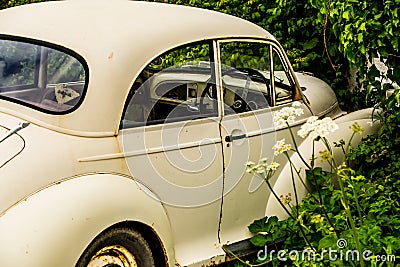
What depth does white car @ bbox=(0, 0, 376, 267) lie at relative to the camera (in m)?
3.41

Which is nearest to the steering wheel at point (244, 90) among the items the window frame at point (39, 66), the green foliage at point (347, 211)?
the green foliage at point (347, 211)

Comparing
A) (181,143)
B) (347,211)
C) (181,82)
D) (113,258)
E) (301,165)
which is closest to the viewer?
(347,211)

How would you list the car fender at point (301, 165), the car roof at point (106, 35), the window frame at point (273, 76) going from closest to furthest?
the car roof at point (106, 35) → the car fender at point (301, 165) → the window frame at point (273, 76)

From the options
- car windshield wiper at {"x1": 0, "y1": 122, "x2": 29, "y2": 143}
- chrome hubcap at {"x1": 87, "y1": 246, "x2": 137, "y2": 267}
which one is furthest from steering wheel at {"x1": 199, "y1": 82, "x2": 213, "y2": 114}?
car windshield wiper at {"x1": 0, "y1": 122, "x2": 29, "y2": 143}

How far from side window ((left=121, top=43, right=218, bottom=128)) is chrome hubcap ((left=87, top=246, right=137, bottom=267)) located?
0.70m

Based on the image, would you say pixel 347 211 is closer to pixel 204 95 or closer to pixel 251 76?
pixel 204 95

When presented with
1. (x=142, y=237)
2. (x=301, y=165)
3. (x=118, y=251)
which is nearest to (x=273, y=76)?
(x=301, y=165)

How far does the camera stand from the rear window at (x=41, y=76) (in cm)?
375

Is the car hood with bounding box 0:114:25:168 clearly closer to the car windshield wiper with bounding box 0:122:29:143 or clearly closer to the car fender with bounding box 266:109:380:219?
the car windshield wiper with bounding box 0:122:29:143

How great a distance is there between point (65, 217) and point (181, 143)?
3.00 ft

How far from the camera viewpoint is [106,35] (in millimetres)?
3854

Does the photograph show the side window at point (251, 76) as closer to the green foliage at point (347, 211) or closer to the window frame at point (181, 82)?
the window frame at point (181, 82)

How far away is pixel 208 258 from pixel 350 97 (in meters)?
3.51

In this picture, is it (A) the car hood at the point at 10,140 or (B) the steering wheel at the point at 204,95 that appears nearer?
(A) the car hood at the point at 10,140
